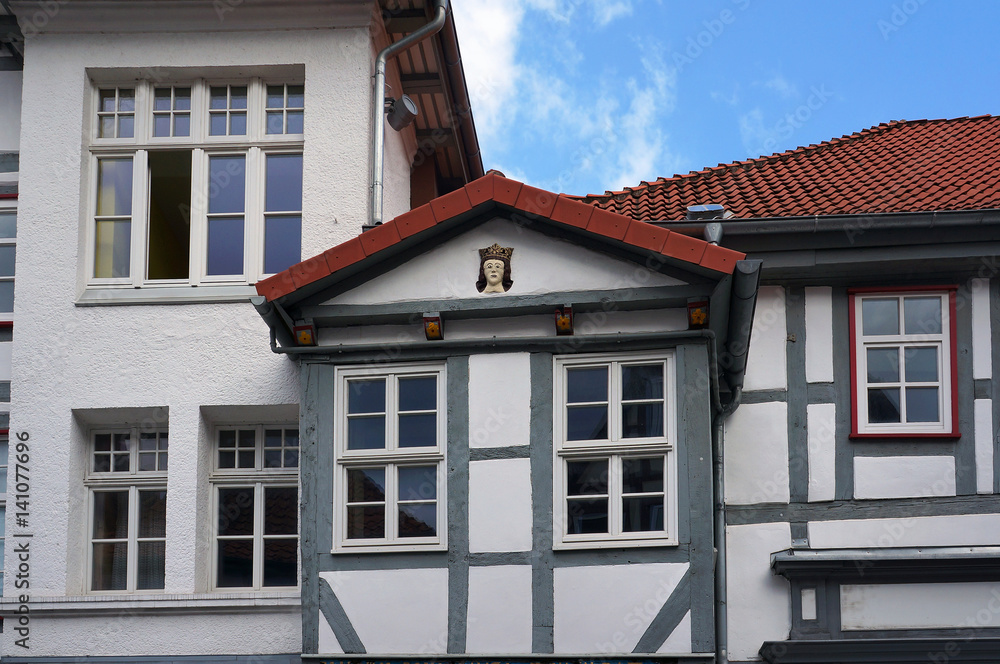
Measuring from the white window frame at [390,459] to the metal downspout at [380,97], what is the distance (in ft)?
5.61

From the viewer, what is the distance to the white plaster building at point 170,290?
10945 millimetres

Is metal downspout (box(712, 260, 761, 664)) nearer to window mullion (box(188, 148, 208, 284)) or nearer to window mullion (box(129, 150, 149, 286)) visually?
window mullion (box(188, 148, 208, 284))

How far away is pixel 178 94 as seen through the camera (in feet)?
40.1

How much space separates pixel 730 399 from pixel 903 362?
1.53 meters

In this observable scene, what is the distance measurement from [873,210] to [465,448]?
4313 millimetres

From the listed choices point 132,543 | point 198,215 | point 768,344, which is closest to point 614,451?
point 768,344

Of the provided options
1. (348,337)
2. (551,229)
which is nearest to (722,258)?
(551,229)

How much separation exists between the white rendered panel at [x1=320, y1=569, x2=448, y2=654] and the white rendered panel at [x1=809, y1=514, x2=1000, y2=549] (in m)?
3.20

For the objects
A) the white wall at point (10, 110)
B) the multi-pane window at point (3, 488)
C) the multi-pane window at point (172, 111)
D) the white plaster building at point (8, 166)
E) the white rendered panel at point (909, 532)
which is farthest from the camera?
the white wall at point (10, 110)

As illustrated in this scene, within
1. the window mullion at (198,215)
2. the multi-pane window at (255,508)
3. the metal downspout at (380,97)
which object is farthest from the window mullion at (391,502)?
the window mullion at (198,215)

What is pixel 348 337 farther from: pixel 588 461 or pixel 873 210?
pixel 873 210

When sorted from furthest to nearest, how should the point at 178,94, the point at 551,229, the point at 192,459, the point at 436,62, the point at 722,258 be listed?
the point at 436,62 < the point at 178,94 < the point at 192,459 < the point at 551,229 < the point at 722,258

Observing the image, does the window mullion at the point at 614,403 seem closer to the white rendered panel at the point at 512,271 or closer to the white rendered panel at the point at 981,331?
the white rendered panel at the point at 512,271

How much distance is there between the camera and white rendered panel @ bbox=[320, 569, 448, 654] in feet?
32.6
